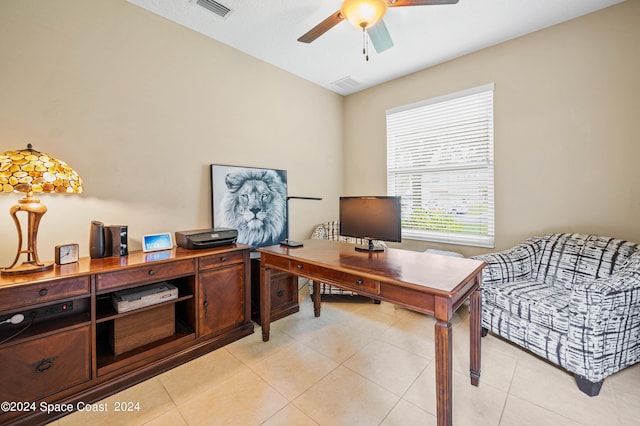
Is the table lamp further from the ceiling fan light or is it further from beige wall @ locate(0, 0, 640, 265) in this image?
the ceiling fan light

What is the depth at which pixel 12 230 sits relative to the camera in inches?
70.4

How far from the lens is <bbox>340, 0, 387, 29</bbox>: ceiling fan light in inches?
63.6

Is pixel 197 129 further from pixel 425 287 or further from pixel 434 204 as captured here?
pixel 434 204

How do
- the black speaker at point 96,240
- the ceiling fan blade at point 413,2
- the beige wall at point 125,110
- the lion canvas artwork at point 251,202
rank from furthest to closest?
the lion canvas artwork at point 251,202 → the black speaker at point 96,240 → the beige wall at point 125,110 → the ceiling fan blade at point 413,2

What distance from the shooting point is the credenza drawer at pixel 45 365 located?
1.42m

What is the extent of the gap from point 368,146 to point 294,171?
1287 mm

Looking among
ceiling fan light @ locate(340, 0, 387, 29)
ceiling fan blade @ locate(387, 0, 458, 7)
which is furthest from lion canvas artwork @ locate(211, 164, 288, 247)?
ceiling fan blade @ locate(387, 0, 458, 7)

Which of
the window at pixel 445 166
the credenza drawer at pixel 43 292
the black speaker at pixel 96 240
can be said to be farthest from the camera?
the window at pixel 445 166

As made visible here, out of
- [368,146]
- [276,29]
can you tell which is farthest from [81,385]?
[368,146]

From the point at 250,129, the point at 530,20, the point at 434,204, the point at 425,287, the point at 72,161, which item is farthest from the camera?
the point at 434,204

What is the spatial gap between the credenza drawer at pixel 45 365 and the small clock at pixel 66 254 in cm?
47

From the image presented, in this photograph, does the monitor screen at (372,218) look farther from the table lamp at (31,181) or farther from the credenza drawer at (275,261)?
the table lamp at (31,181)

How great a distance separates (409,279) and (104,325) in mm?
2325

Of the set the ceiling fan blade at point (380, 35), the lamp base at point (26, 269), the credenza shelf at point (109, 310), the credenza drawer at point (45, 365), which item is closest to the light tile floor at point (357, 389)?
the credenza drawer at point (45, 365)
